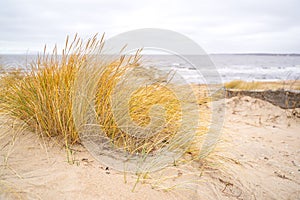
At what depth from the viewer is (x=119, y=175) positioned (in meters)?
1.91

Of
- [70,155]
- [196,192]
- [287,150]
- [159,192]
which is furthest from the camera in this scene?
[287,150]

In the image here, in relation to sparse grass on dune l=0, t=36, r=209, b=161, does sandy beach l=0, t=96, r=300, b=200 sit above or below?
below

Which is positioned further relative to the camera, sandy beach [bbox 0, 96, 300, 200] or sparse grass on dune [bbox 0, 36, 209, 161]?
sparse grass on dune [bbox 0, 36, 209, 161]

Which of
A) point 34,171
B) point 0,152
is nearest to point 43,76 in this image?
point 0,152

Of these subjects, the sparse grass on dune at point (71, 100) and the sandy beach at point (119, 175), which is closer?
the sandy beach at point (119, 175)

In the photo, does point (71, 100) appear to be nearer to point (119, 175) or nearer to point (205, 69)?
point (119, 175)

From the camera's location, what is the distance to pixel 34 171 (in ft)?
6.01

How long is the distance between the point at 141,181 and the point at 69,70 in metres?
1.12

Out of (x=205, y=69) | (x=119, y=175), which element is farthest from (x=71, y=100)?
(x=205, y=69)

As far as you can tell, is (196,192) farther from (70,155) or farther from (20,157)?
(20,157)

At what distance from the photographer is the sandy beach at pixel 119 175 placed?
1675mm

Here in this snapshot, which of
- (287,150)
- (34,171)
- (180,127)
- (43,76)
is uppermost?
(43,76)

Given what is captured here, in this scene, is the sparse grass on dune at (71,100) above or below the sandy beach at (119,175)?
above

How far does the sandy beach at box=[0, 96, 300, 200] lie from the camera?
65.9 inches
